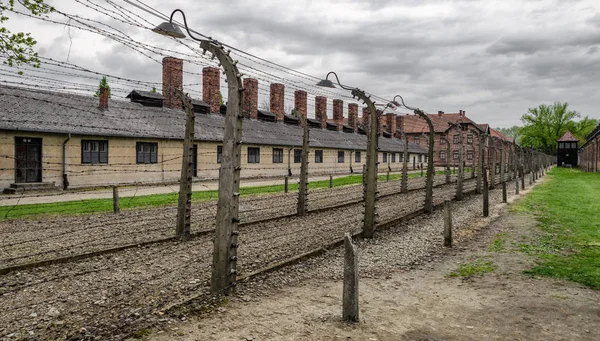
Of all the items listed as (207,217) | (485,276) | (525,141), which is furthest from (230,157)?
(525,141)

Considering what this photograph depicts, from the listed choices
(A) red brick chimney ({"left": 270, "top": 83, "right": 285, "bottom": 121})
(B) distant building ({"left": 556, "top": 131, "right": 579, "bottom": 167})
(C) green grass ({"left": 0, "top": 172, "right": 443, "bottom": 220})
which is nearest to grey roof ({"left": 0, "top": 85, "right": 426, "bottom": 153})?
(A) red brick chimney ({"left": 270, "top": 83, "right": 285, "bottom": 121})

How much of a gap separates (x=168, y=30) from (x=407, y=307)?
4830mm

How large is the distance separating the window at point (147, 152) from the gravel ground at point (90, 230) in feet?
38.5

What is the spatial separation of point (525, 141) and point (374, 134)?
307 ft

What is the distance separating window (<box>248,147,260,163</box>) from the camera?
31.7 meters

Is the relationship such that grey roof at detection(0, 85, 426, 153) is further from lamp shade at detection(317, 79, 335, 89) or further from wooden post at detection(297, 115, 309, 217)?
lamp shade at detection(317, 79, 335, 89)

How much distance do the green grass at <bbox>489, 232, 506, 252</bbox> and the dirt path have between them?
38.0 inches

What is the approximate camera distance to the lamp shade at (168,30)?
5492 millimetres

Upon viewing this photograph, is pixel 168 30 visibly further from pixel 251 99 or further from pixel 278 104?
pixel 278 104

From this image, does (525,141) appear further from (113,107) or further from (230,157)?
(230,157)

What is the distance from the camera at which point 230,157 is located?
5.60m

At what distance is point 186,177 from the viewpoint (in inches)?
352

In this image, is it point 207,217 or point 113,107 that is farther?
point 113,107

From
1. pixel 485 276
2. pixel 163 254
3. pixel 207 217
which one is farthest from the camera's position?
pixel 207 217
